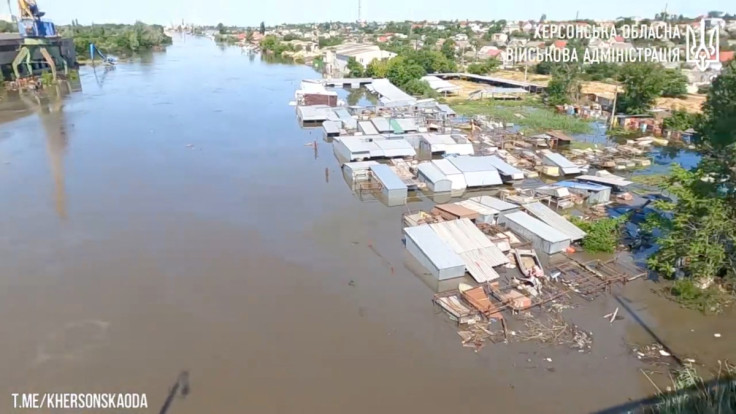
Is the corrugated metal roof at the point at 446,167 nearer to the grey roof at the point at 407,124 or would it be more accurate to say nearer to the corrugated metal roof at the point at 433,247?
the corrugated metal roof at the point at 433,247

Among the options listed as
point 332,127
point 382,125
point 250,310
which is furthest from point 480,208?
point 332,127

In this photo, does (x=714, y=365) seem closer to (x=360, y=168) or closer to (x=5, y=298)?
(x=360, y=168)

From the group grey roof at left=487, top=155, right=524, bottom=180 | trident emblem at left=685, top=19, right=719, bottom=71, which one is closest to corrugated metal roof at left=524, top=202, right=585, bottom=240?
grey roof at left=487, top=155, right=524, bottom=180

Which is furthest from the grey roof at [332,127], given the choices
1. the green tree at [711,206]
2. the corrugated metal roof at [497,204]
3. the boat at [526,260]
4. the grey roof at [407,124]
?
the green tree at [711,206]

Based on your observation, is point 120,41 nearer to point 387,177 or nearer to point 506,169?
point 387,177

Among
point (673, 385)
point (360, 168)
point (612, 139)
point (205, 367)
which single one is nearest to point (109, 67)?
point (360, 168)

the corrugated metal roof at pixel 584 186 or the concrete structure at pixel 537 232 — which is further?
the corrugated metal roof at pixel 584 186
